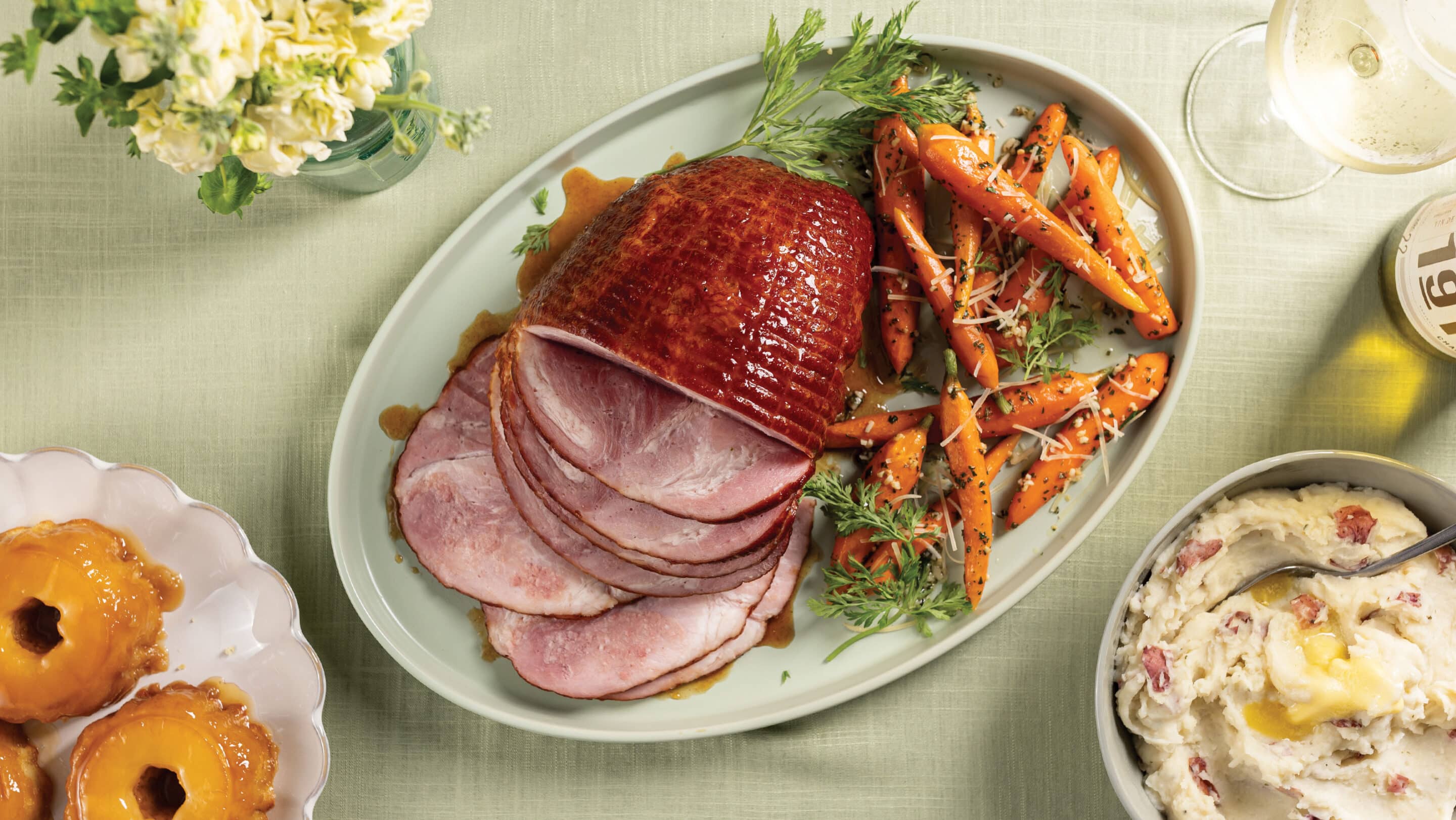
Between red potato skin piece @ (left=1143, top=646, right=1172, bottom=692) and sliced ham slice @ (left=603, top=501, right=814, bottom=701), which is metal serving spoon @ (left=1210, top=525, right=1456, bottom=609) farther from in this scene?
sliced ham slice @ (left=603, top=501, right=814, bottom=701)

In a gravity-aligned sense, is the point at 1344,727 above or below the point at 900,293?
below

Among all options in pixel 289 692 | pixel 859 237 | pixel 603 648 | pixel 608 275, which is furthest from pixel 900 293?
pixel 289 692

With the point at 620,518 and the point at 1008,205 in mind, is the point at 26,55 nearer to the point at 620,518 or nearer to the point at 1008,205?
the point at 620,518

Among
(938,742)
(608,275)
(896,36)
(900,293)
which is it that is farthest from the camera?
(938,742)

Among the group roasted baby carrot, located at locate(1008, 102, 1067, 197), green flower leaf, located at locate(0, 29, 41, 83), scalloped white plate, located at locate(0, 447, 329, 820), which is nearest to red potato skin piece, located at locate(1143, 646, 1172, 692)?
roasted baby carrot, located at locate(1008, 102, 1067, 197)

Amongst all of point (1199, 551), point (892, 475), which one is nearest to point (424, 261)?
point (892, 475)

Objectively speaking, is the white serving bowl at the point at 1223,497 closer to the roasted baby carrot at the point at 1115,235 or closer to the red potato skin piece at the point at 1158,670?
the red potato skin piece at the point at 1158,670

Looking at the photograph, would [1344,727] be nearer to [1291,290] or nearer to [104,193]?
[1291,290]
